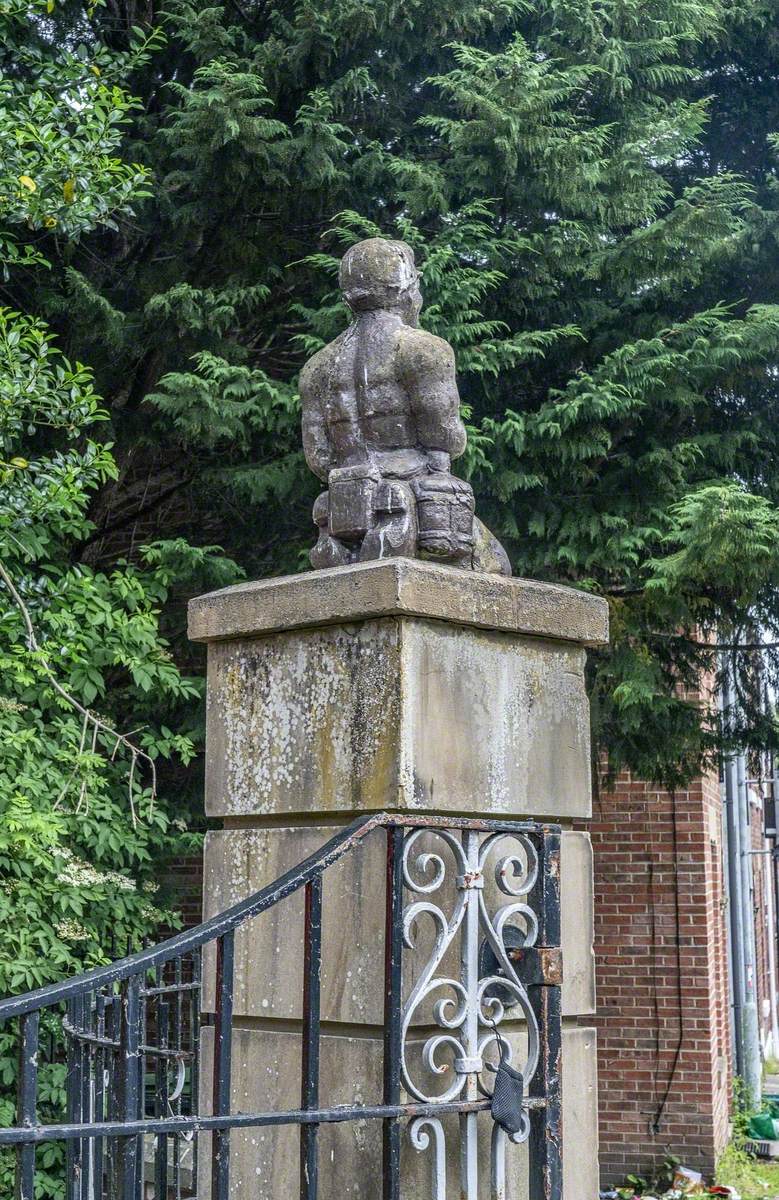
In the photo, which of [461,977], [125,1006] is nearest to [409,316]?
[461,977]

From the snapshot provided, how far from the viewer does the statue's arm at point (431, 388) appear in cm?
330

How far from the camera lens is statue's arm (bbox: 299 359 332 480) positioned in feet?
11.3

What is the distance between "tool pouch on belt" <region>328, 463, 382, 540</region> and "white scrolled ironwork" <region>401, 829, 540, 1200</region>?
2.79 ft

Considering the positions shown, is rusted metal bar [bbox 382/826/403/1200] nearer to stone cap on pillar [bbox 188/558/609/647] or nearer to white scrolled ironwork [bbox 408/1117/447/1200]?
white scrolled ironwork [bbox 408/1117/447/1200]

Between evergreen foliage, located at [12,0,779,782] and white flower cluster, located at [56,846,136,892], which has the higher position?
evergreen foliage, located at [12,0,779,782]

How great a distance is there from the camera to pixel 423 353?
130 inches

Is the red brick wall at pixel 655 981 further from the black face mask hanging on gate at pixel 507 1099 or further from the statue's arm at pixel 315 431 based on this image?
the black face mask hanging on gate at pixel 507 1099

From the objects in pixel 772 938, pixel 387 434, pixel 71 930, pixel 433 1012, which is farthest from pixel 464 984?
pixel 772 938

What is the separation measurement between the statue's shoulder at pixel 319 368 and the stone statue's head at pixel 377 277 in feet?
0.40

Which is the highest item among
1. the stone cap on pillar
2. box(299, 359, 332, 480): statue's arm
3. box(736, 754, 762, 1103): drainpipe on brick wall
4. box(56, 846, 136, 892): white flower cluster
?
box(299, 359, 332, 480): statue's arm

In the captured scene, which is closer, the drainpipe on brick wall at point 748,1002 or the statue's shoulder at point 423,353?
the statue's shoulder at point 423,353

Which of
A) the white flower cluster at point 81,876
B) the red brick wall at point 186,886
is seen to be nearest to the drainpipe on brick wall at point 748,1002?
the red brick wall at point 186,886

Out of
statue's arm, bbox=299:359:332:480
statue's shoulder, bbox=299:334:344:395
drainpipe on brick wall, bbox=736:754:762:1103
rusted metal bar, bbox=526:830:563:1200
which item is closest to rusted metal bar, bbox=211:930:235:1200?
rusted metal bar, bbox=526:830:563:1200

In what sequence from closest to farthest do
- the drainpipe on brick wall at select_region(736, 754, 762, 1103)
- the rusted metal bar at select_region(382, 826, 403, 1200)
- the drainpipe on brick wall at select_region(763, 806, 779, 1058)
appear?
the rusted metal bar at select_region(382, 826, 403, 1200)
the drainpipe on brick wall at select_region(736, 754, 762, 1103)
the drainpipe on brick wall at select_region(763, 806, 779, 1058)
